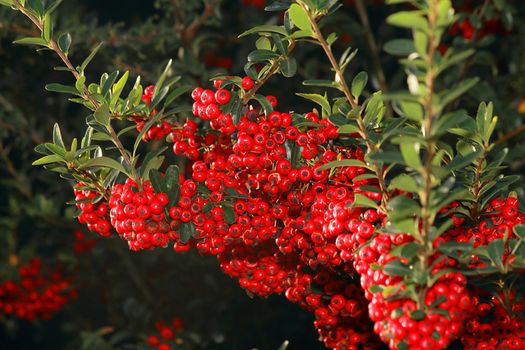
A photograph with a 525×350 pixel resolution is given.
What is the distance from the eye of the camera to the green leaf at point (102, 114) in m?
1.33

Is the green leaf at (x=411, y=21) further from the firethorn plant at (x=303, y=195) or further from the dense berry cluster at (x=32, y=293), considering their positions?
the dense berry cluster at (x=32, y=293)

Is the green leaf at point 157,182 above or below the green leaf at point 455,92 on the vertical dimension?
below

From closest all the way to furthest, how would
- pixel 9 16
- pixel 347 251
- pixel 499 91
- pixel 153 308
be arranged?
pixel 347 251, pixel 9 16, pixel 153 308, pixel 499 91

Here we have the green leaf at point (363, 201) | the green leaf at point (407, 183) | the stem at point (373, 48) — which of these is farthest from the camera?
the stem at point (373, 48)

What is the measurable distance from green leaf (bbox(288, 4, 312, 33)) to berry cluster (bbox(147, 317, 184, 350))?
1.52 m

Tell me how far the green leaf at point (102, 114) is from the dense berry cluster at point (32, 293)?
A: 5.57ft

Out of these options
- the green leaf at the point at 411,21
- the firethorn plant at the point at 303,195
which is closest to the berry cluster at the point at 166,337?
the firethorn plant at the point at 303,195

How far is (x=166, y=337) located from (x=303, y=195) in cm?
129

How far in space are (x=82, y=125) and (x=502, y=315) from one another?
220 cm

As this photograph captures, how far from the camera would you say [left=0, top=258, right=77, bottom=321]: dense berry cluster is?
2850mm

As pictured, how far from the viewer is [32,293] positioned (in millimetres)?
2846

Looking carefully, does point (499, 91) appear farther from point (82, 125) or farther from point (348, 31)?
point (82, 125)

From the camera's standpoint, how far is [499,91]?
3.08 m

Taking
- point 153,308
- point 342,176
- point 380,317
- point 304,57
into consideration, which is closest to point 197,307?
point 153,308
